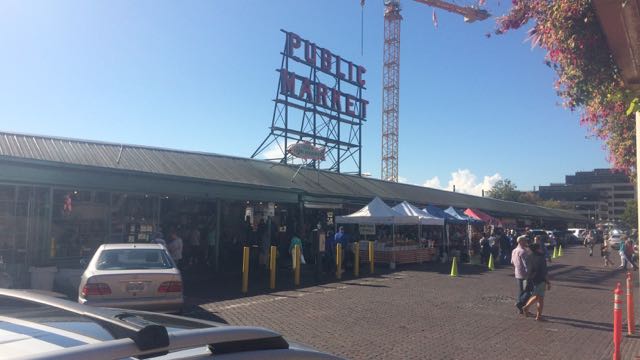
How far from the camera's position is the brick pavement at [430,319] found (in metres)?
8.59

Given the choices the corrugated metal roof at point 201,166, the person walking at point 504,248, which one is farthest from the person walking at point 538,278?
the person walking at point 504,248

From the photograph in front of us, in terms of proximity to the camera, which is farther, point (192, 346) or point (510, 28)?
point (510, 28)

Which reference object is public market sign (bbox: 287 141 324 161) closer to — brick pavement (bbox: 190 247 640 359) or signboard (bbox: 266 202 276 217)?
signboard (bbox: 266 202 276 217)

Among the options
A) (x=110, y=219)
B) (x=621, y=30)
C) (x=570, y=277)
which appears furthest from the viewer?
(x=570, y=277)

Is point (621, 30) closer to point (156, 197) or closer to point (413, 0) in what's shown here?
point (156, 197)

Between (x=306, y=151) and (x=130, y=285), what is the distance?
58.5ft

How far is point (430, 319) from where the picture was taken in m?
11.0

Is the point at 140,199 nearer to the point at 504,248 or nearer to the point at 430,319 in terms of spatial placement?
the point at 430,319

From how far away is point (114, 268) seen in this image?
10180mm

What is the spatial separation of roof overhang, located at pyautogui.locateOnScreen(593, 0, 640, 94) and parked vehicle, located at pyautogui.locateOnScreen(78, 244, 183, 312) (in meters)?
8.08

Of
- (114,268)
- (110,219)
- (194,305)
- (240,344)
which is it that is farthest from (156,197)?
(240,344)

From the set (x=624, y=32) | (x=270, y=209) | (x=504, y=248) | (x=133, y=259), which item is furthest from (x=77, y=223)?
(x=504, y=248)

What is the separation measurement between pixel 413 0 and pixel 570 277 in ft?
119

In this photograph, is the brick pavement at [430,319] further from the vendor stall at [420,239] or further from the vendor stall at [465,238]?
the vendor stall at [465,238]
